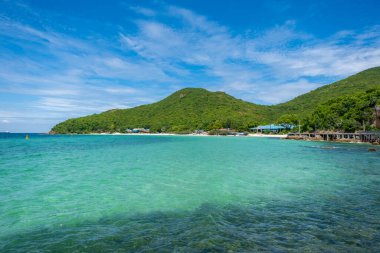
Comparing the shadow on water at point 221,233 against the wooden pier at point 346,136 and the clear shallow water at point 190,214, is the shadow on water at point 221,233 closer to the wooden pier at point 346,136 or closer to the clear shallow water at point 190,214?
the clear shallow water at point 190,214

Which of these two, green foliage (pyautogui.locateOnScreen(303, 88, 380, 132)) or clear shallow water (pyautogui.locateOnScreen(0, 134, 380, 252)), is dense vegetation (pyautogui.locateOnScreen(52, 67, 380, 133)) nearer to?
green foliage (pyautogui.locateOnScreen(303, 88, 380, 132))

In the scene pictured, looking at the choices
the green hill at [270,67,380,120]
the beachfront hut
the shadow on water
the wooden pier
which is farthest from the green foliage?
the shadow on water

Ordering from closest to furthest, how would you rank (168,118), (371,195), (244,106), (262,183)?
(371,195), (262,183), (168,118), (244,106)

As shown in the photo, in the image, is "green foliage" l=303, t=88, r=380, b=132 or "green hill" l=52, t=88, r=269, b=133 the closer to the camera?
"green foliage" l=303, t=88, r=380, b=132

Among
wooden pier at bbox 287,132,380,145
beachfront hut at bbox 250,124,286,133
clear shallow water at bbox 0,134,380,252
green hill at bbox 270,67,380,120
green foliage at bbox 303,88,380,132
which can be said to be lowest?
clear shallow water at bbox 0,134,380,252

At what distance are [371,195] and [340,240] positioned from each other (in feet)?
20.8

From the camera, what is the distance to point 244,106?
187 m

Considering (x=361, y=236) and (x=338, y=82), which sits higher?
(x=338, y=82)

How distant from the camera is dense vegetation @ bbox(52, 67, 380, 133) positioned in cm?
7224

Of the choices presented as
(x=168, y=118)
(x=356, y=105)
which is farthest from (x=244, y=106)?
(x=356, y=105)

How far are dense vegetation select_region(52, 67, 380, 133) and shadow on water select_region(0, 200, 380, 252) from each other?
69508mm

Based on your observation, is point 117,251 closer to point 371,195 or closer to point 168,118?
point 371,195

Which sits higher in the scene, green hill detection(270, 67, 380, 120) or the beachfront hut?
green hill detection(270, 67, 380, 120)

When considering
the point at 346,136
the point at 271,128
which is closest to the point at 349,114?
the point at 346,136
